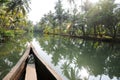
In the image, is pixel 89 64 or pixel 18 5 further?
pixel 18 5

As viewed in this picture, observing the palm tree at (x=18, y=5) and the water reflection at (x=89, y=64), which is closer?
the water reflection at (x=89, y=64)

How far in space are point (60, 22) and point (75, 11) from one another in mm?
11997

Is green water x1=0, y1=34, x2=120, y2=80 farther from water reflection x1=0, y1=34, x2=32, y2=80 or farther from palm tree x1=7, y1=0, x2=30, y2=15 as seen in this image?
palm tree x1=7, y1=0, x2=30, y2=15

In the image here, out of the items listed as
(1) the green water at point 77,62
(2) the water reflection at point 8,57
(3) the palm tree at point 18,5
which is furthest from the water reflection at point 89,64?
(3) the palm tree at point 18,5

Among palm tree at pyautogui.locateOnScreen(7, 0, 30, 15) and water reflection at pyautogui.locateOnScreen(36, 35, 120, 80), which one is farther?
palm tree at pyautogui.locateOnScreen(7, 0, 30, 15)

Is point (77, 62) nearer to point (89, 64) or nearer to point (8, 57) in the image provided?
point (89, 64)

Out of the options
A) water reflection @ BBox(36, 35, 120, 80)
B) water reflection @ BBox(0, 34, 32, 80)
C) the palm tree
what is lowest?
water reflection @ BBox(36, 35, 120, 80)

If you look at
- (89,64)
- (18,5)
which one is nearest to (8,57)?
(89,64)

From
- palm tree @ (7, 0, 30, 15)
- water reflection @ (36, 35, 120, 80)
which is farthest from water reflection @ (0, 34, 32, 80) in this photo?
palm tree @ (7, 0, 30, 15)

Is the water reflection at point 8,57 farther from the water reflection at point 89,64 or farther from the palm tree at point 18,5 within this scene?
the palm tree at point 18,5

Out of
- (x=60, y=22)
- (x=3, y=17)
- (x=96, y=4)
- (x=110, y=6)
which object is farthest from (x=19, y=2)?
(x=60, y=22)

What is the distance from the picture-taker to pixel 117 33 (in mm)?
31047

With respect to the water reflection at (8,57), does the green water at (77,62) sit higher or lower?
lower

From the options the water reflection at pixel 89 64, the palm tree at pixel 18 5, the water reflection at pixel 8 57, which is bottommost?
the water reflection at pixel 89 64
